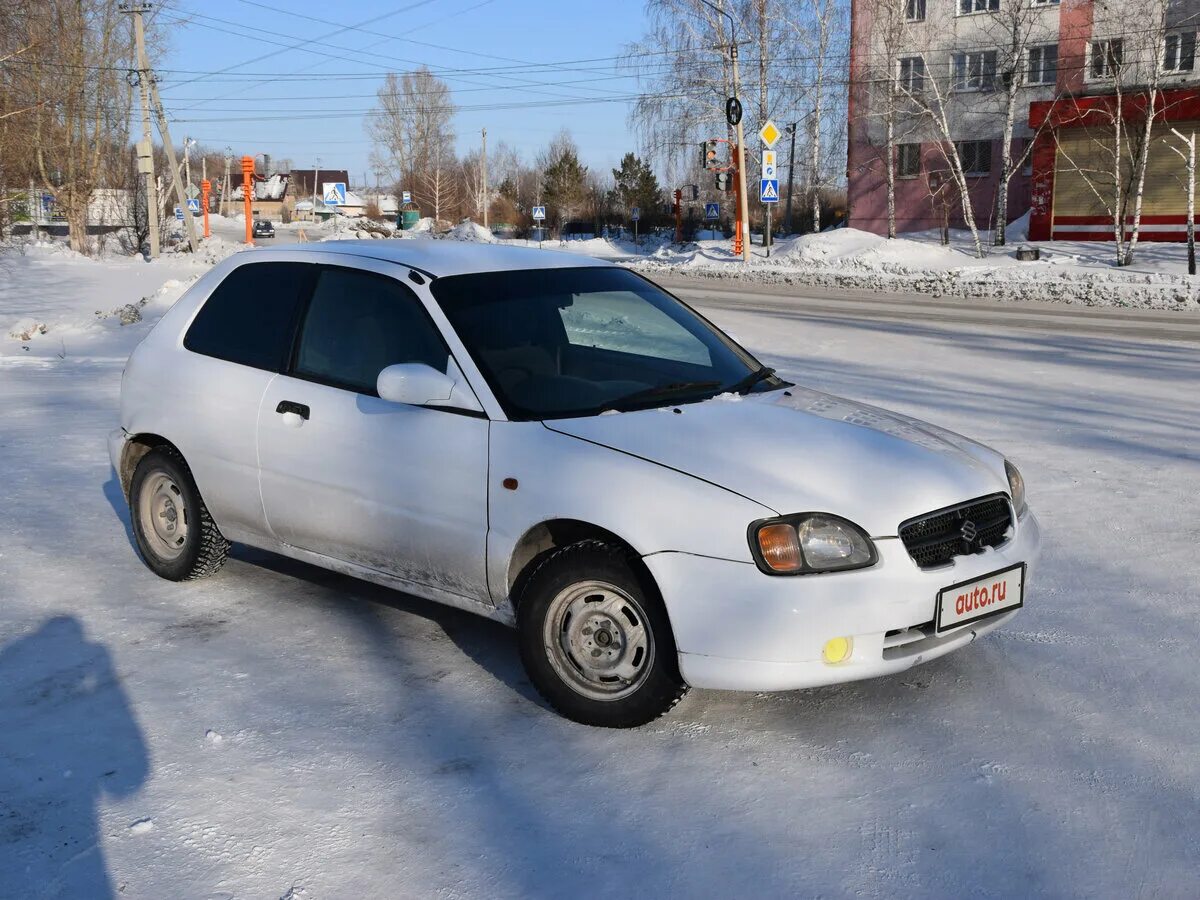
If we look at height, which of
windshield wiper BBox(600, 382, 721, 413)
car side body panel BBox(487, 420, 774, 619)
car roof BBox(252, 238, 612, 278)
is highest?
car roof BBox(252, 238, 612, 278)

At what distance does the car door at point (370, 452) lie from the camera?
14.1ft

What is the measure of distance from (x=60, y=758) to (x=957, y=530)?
300 centimetres

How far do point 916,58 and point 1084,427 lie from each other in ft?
129

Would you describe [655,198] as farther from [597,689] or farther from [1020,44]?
[597,689]

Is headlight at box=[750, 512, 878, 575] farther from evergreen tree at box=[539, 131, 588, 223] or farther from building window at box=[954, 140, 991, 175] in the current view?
evergreen tree at box=[539, 131, 588, 223]

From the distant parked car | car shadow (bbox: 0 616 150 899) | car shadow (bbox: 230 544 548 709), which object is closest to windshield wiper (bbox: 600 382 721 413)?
car shadow (bbox: 230 544 548 709)

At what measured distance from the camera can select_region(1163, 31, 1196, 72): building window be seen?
4066cm

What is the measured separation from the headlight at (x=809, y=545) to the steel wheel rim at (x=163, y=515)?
3.01 m

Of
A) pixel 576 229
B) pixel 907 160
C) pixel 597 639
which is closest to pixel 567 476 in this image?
pixel 597 639

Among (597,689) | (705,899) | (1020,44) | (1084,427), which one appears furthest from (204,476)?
(1020,44)

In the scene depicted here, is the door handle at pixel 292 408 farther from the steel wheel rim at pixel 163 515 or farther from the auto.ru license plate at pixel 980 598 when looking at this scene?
the auto.ru license plate at pixel 980 598

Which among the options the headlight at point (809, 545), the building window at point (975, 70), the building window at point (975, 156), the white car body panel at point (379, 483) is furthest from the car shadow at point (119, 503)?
the building window at point (975, 156)

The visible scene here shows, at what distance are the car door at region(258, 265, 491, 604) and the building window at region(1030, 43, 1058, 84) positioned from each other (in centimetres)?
4388

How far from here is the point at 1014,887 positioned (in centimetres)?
305
